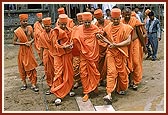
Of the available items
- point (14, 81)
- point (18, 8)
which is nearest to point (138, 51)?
point (14, 81)

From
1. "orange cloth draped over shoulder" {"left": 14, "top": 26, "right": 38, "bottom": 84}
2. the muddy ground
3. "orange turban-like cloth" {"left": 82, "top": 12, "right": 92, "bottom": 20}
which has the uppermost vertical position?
"orange turban-like cloth" {"left": 82, "top": 12, "right": 92, "bottom": 20}

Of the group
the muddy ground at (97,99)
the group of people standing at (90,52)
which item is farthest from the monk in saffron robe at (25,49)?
the group of people standing at (90,52)

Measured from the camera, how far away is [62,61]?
7.93m

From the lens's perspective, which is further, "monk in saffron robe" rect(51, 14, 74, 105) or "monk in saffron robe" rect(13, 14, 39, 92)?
"monk in saffron robe" rect(13, 14, 39, 92)

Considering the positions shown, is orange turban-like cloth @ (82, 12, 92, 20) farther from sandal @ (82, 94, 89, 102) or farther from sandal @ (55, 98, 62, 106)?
sandal @ (55, 98, 62, 106)

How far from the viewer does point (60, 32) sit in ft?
25.5

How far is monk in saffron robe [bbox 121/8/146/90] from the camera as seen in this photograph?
8359mm

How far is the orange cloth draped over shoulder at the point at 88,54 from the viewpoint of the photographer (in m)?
7.78

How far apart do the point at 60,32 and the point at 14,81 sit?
9.89ft

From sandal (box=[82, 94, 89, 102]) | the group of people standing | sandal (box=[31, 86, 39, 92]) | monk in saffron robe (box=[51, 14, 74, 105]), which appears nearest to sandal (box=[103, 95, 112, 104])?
the group of people standing

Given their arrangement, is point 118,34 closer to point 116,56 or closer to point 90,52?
point 116,56

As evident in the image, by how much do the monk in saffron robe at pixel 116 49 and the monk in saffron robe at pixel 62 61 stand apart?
29.6 inches

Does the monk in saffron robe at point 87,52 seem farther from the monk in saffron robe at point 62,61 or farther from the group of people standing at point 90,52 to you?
the monk in saffron robe at point 62,61

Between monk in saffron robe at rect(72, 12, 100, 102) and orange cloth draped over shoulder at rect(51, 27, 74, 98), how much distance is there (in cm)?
24
